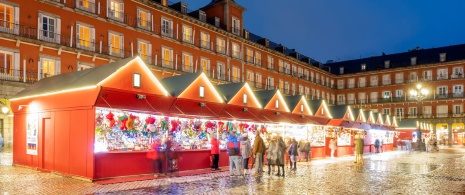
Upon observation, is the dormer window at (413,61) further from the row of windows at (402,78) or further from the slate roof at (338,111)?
the slate roof at (338,111)

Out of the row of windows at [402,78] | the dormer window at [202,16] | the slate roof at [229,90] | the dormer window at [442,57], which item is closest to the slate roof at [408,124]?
the row of windows at [402,78]

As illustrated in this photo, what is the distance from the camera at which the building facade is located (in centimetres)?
2717

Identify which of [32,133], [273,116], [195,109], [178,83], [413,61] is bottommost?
[32,133]

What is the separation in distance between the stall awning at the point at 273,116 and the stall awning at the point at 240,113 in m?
0.48

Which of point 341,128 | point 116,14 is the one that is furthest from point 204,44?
point 341,128

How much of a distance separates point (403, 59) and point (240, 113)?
61.5 metres

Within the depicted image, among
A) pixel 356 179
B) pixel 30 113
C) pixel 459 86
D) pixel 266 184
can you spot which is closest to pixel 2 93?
pixel 30 113

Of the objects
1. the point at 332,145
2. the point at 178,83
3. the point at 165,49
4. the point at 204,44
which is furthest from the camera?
the point at 204,44

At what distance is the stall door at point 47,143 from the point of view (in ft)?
53.0

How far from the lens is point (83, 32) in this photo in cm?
3103

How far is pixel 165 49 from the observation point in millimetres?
38625

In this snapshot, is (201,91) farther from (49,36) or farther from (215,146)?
(49,36)

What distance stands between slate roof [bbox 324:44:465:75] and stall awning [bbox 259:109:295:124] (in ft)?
177

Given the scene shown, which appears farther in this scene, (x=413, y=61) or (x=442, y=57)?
(x=413, y=61)
